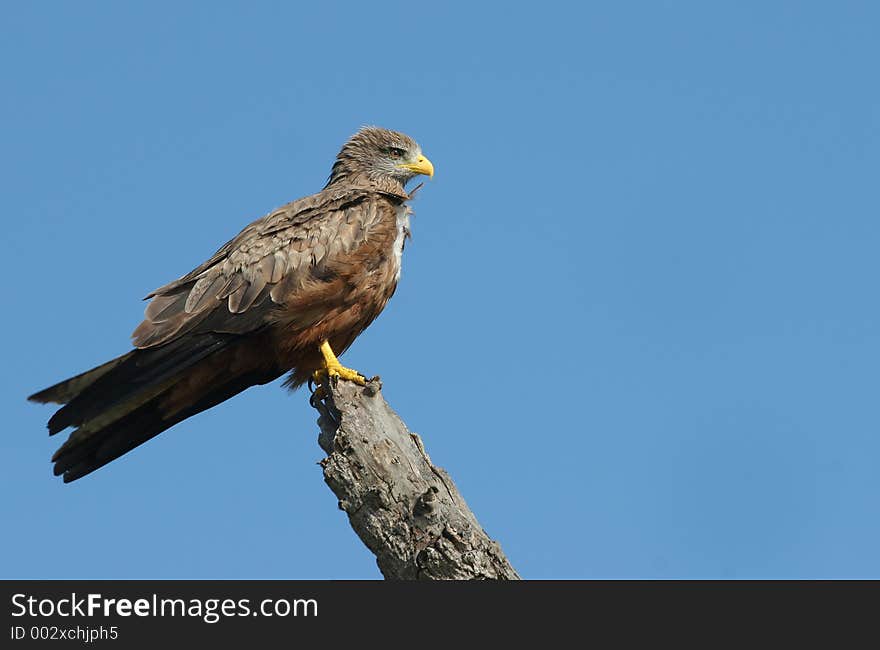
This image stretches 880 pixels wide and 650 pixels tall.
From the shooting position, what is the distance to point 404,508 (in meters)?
6.05

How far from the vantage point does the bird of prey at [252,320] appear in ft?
24.6

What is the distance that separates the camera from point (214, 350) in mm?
7914

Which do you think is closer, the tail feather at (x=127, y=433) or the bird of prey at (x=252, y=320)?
the tail feather at (x=127, y=433)

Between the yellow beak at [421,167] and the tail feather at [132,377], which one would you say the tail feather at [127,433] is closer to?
the tail feather at [132,377]

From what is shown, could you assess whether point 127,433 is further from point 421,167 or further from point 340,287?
point 421,167

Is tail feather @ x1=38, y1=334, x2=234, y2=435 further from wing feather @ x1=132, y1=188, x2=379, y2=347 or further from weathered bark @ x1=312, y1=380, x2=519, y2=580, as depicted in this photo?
weathered bark @ x1=312, y1=380, x2=519, y2=580

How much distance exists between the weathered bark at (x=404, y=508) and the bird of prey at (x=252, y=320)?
4.46 feet

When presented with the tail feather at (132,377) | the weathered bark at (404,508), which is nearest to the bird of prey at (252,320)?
the tail feather at (132,377)

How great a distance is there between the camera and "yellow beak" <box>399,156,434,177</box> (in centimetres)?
974

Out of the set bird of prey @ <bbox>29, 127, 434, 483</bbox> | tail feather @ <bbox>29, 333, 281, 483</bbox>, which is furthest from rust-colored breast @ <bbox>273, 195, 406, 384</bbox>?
tail feather @ <bbox>29, 333, 281, 483</bbox>
